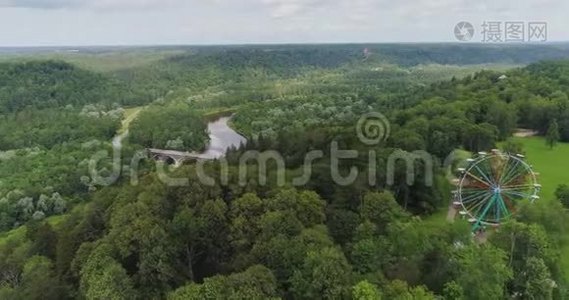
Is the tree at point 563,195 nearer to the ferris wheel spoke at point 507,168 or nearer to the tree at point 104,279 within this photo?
the ferris wheel spoke at point 507,168

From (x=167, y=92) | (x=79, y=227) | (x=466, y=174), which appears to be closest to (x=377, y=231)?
(x=466, y=174)

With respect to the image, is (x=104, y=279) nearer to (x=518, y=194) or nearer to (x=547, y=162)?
(x=518, y=194)

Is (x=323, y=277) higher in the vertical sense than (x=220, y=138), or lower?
higher

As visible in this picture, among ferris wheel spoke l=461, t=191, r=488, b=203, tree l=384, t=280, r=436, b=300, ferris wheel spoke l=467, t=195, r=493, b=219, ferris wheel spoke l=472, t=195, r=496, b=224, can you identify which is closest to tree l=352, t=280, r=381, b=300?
tree l=384, t=280, r=436, b=300

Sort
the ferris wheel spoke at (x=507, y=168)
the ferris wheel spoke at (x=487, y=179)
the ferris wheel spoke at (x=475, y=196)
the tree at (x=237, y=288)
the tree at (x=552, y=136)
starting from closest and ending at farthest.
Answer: the tree at (x=237, y=288) → the ferris wheel spoke at (x=475, y=196) → the ferris wheel spoke at (x=487, y=179) → the ferris wheel spoke at (x=507, y=168) → the tree at (x=552, y=136)

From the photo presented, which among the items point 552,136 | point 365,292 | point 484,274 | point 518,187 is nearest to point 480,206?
point 518,187

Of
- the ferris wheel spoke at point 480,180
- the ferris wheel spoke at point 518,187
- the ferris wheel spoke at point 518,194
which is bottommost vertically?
the ferris wheel spoke at point 518,194

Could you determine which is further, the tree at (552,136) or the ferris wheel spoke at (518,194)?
→ the tree at (552,136)

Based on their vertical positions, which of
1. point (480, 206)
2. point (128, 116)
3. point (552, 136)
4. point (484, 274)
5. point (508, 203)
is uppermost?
point (552, 136)

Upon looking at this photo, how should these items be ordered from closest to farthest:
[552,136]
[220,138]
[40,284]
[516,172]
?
[40,284], [516,172], [552,136], [220,138]

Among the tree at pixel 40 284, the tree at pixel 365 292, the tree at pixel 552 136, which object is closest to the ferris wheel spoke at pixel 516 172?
the tree at pixel 365 292
